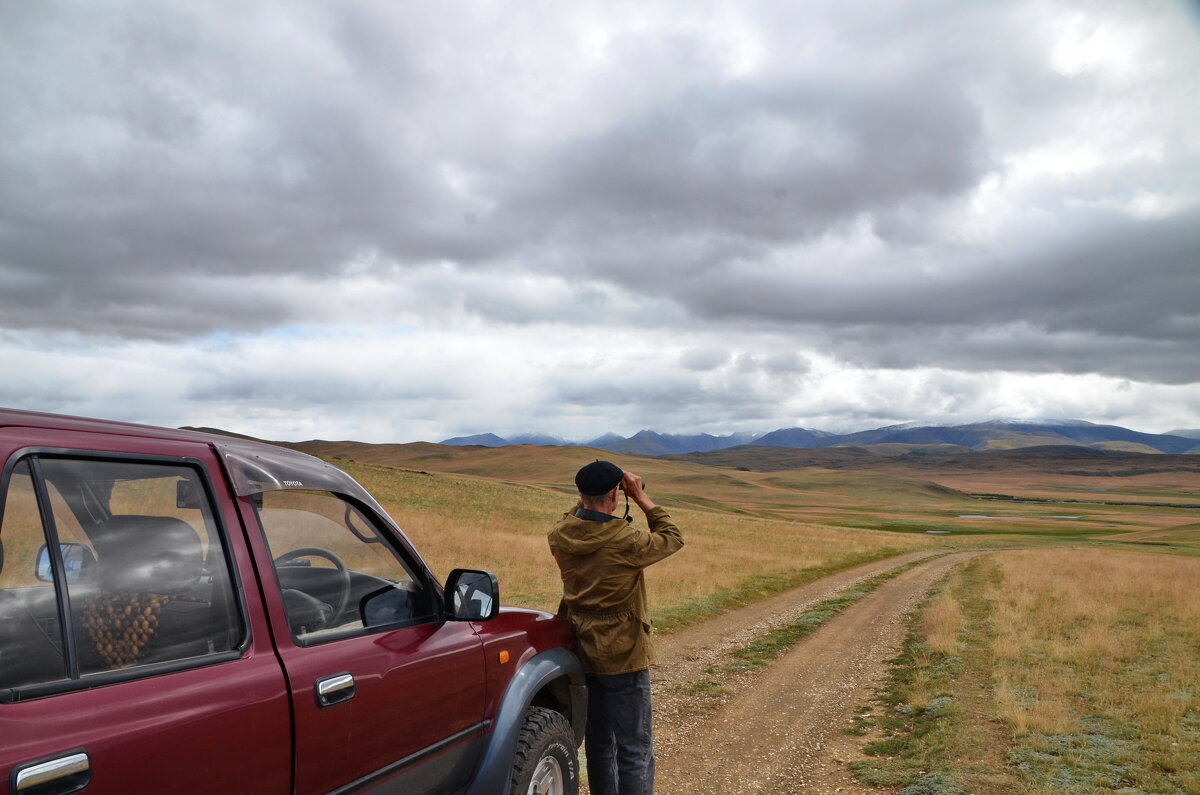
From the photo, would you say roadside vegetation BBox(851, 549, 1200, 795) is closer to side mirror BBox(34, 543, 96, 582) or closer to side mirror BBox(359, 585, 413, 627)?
side mirror BBox(359, 585, 413, 627)

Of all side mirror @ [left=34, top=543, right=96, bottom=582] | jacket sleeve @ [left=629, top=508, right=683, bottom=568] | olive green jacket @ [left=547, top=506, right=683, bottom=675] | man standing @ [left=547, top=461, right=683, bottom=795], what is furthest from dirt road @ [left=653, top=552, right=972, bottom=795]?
side mirror @ [left=34, top=543, right=96, bottom=582]

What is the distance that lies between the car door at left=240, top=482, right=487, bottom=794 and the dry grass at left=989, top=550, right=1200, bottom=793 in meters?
5.46

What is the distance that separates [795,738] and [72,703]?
22.9 feet

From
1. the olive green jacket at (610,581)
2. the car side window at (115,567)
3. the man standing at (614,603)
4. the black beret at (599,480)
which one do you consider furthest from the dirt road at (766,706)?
the car side window at (115,567)

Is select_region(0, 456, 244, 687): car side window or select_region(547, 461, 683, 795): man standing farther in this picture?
select_region(547, 461, 683, 795): man standing

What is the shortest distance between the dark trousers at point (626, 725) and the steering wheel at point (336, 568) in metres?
1.93

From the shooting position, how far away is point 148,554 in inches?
99.3

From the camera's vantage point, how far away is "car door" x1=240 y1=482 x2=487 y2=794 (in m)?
2.75

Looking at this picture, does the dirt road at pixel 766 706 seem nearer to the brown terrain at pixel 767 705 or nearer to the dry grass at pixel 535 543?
the brown terrain at pixel 767 705

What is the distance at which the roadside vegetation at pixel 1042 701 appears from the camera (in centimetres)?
659

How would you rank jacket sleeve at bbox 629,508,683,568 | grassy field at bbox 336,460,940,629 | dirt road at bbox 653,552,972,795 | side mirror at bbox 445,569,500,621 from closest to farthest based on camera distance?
side mirror at bbox 445,569,500,621 → jacket sleeve at bbox 629,508,683,568 → dirt road at bbox 653,552,972,795 → grassy field at bbox 336,460,940,629

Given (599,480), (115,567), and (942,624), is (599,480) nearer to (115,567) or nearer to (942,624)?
(115,567)

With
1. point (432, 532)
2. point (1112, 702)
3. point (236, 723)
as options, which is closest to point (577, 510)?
point (236, 723)

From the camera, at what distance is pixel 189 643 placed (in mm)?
2463
